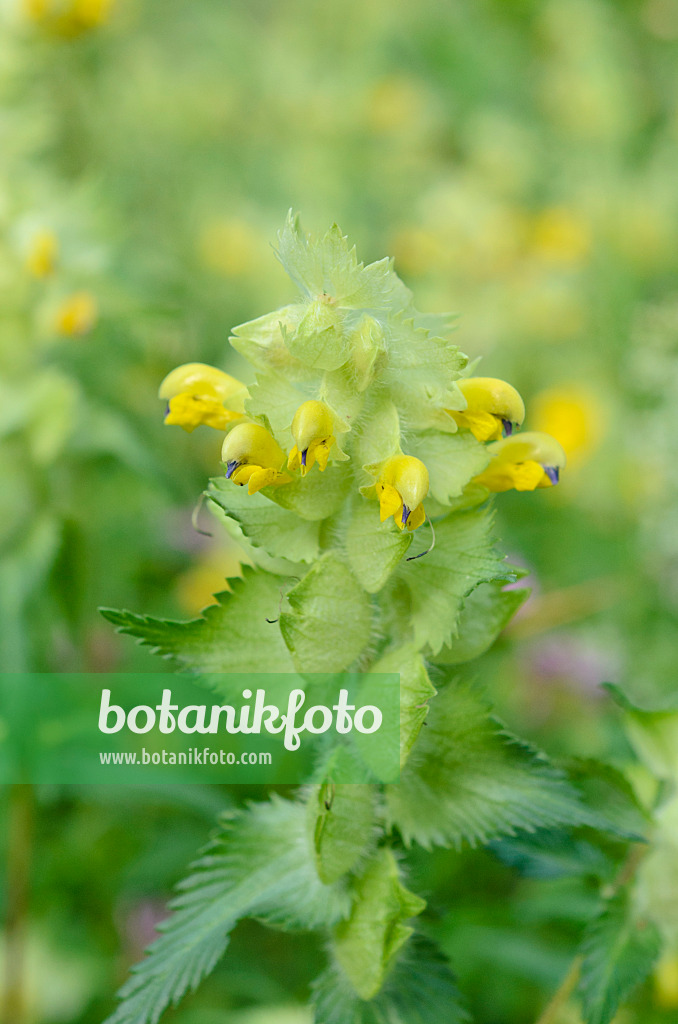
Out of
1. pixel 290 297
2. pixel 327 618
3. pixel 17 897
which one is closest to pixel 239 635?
pixel 327 618

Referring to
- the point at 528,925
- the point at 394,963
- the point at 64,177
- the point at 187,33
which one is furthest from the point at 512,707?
the point at 187,33

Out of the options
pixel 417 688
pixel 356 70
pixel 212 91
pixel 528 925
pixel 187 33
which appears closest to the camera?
pixel 417 688

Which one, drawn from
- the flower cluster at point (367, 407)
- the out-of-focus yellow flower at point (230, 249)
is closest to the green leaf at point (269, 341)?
the flower cluster at point (367, 407)

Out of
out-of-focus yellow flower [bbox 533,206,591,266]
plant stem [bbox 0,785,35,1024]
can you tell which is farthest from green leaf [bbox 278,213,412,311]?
out-of-focus yellow flower [bbox 533,206,591,266]

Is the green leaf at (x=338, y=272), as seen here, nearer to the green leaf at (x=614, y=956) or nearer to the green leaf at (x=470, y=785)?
the green leaf at (x=470, y=785)

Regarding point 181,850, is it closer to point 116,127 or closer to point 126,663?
point 126,663

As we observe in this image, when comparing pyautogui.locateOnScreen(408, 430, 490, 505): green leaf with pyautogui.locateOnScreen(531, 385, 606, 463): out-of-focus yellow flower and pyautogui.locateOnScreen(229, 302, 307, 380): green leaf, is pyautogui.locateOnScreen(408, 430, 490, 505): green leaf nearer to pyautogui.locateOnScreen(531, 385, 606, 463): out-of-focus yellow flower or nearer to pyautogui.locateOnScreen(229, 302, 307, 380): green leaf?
pyautogui.locateOnScreen(229, 302, 307, 380): green leaf
